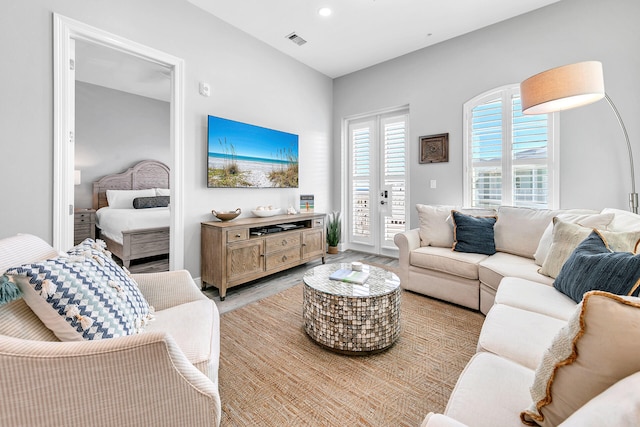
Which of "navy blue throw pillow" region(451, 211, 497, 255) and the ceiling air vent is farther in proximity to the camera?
the ceiling air vent

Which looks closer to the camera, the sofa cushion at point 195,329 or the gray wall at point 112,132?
the sofa cushion at point 195,329

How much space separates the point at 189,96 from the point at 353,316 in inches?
108

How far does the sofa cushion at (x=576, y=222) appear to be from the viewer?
2109mm

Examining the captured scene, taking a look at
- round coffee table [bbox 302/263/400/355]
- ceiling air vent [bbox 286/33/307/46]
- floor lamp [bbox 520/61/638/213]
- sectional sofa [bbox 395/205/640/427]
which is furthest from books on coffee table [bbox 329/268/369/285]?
ceiling air vent [bbox 286/33/307/46]

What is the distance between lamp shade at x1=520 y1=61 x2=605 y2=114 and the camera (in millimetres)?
1865

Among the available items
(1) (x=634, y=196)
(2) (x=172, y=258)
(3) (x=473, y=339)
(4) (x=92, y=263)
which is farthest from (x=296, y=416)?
(1) (x=634, y=196)

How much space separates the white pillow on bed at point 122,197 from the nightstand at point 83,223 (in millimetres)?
316

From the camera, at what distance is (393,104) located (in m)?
4.20

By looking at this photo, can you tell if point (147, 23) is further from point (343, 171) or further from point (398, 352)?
point (398, 352)

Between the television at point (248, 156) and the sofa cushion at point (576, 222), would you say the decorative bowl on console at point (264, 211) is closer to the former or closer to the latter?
the television at point (248, 156)

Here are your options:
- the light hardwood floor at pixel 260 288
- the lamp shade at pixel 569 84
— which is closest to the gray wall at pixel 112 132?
the light hardwood floor at pixel 260 288

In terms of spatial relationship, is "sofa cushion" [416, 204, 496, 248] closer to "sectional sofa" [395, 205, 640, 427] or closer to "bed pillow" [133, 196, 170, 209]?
"sectional sofa" [395, 205, 640, 427]

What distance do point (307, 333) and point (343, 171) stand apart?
3255 mm

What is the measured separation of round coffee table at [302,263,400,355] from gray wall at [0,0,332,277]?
1.80 m
